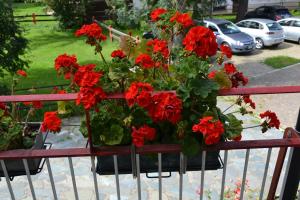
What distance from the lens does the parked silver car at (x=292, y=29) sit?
54.5 ft

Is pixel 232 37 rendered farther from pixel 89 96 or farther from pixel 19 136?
pixel 89 96

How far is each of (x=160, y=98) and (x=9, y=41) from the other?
7.14 metres

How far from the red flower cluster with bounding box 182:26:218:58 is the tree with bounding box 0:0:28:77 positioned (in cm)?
667

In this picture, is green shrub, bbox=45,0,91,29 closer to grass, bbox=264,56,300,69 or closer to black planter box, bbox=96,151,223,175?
grass, bbox=264,56,300,69

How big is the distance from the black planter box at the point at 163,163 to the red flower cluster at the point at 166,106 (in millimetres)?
613

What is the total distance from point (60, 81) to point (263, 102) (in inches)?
275

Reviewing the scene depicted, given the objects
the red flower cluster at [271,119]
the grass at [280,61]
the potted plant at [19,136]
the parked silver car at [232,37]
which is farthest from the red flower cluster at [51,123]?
the parked silver car at [232,37]

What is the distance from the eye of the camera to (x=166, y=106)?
2.11 meters

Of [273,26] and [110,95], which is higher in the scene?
[110,95]

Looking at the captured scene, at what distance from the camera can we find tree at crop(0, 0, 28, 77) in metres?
7.96

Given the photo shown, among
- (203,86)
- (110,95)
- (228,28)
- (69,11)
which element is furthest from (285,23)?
(110,95)

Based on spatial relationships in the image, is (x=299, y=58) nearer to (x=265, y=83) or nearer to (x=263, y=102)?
(x=265, y=83)

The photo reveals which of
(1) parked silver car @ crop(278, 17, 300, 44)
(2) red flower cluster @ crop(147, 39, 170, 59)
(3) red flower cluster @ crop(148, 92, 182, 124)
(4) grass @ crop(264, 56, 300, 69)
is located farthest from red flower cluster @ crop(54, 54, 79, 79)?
(1) parked silver car @ crop(278, 17, 300, 44)

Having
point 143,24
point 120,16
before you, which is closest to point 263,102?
point 143,24
